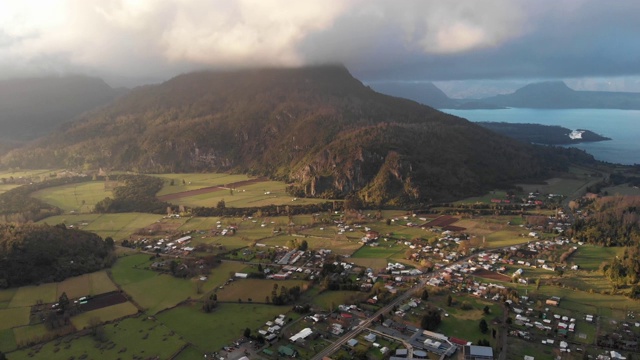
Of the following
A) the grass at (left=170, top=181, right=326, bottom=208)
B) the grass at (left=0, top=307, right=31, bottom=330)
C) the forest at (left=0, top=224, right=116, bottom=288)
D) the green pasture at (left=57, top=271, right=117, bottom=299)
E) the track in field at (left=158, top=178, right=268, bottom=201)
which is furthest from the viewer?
the track in field at (left=158, top=178, right=268, bottom=201)

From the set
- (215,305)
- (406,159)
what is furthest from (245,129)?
(215,305)

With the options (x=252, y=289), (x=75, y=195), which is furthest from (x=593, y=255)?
(x=75, y=195)

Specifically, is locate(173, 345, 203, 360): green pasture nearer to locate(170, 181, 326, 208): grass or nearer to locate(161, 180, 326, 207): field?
locate(170, 181, 326, 208): grass

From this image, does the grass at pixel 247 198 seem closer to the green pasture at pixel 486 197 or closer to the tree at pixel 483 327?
the green pasture at pixel 486 197

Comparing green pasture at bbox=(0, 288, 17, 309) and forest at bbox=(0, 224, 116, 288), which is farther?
forest at bbox=(0, 224, 116, 288)

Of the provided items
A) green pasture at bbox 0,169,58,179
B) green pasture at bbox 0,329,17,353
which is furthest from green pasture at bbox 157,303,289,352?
green pasture at bbox 0,169,58,179

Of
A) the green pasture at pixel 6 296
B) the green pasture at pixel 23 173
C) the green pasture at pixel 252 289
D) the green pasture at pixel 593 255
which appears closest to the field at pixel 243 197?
the green pasture at pixel 252 289

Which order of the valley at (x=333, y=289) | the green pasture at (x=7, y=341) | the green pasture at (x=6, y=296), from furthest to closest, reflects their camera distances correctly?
the green pasture at (x=6, y=296), the valley at (x=333, y=289), the green pasture at (x=7, y=341)
